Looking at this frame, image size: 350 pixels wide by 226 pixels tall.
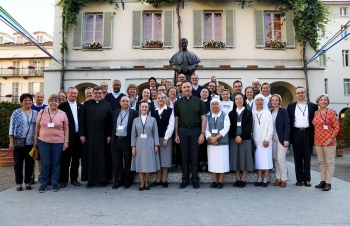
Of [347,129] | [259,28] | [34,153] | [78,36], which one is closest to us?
[34,153]

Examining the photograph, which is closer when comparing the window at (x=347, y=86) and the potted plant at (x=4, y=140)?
the potted plant at (x=4, y=140)

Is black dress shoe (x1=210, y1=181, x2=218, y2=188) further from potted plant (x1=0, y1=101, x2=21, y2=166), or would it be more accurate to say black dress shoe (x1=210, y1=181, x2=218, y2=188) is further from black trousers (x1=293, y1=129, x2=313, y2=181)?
potted plant (x1=0, y1=101, x2=21, y2=166)

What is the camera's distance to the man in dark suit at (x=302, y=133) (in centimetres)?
606

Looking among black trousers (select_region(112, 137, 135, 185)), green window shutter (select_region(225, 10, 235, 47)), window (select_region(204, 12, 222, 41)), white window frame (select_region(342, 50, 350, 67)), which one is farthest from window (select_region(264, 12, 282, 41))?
white window frame (select_region(342, 50, 350, 67))

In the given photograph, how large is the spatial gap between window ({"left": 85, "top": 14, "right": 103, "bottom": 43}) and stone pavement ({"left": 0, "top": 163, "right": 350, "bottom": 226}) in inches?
429

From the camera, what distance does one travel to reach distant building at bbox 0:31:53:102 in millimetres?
36250

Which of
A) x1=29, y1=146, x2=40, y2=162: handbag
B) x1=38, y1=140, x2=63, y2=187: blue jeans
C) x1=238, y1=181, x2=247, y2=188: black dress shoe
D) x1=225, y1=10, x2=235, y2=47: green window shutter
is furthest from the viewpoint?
x1=225, y1=10, x2=235, y2=47: green window shutter

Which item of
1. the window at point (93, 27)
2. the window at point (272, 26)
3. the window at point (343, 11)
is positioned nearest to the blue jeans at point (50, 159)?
the window at point (93, 27)

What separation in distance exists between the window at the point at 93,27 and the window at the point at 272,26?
892 centimetres

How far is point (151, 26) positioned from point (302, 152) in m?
11.3

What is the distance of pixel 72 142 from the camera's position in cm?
612

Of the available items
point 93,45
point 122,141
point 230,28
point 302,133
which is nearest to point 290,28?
point 230,28

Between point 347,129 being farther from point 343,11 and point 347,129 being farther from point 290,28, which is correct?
point 343,11

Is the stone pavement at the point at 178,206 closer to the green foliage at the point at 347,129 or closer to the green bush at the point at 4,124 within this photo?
the green bush at the point at 4,124
